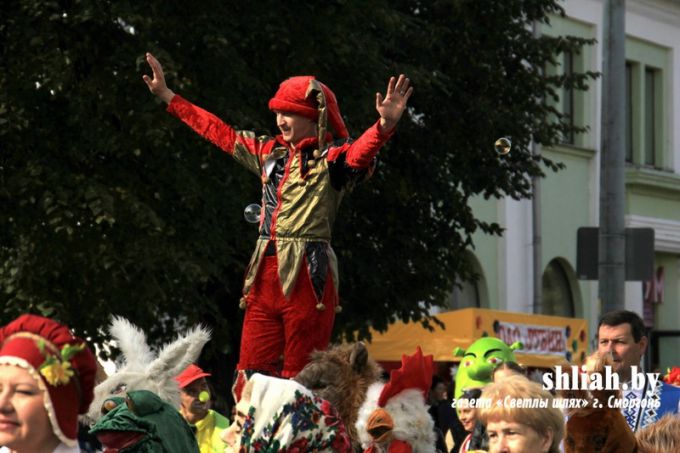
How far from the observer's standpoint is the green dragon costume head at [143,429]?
6.29m

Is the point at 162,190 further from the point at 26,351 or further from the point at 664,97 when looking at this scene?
the point at 664,97

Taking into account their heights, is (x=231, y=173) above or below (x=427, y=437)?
above

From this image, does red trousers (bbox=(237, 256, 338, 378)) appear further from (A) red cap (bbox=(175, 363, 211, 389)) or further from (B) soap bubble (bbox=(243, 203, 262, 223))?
(A) red cap (bbox=(175, 363, 211, 389))

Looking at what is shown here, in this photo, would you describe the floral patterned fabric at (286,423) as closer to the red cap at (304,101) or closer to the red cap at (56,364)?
the red cap at (56,364)

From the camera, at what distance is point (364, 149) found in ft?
27.1

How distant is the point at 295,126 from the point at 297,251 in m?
0.62

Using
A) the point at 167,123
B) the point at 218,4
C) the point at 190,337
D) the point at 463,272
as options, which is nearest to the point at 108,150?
the point at 167,123

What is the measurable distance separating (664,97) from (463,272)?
18.8 m

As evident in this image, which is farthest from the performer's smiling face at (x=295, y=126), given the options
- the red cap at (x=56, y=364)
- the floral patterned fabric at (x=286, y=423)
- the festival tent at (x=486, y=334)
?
the festival tent at (x=486, y=334)

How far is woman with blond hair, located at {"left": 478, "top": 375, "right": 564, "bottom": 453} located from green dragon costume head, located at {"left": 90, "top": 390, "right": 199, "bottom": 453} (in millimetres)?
1122

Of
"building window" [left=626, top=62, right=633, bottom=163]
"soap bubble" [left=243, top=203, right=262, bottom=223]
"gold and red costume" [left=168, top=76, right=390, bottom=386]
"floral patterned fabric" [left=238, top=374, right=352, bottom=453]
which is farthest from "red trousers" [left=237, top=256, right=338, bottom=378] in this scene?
"building window" [left=626, top=62, right=633, bottom=163]

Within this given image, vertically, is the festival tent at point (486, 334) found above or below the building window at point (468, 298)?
below

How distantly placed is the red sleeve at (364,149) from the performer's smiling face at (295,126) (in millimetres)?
187

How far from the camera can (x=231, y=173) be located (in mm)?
17281
